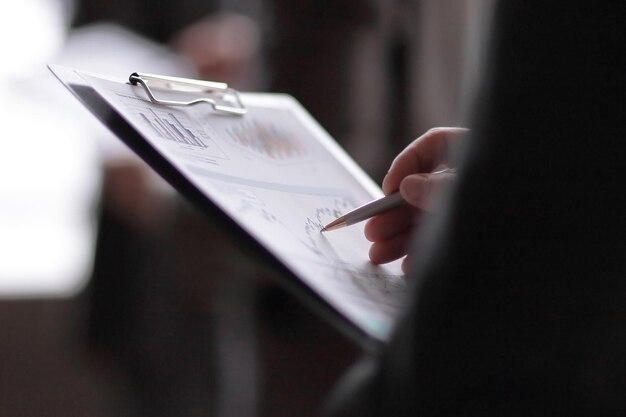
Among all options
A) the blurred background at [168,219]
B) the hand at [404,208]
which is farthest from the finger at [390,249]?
the blurred background at [168,219]

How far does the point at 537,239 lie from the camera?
291 mm

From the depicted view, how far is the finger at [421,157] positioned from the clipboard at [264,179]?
5 cm

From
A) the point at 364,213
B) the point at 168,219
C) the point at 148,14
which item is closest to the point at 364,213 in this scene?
the point at 364,213

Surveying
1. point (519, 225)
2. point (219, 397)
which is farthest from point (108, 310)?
point (519, 225)

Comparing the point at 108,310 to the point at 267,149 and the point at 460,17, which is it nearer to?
the point at 460,17

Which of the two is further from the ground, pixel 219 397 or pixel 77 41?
pixel 77 41

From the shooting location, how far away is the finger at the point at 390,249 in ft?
1.68

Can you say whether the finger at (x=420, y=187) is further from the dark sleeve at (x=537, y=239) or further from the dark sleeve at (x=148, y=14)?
the dark sleeve at (x=148, y=14)

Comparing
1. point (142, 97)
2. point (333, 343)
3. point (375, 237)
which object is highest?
point (142, 97)

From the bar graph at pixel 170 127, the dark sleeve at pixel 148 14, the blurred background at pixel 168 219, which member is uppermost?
the dark sleeve at pixel 148 14

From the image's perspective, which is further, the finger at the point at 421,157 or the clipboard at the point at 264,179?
the finger at the point at 421,157

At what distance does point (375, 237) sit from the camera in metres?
0.52

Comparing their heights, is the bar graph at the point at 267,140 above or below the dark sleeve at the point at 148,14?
below

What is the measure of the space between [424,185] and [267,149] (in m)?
0.14
